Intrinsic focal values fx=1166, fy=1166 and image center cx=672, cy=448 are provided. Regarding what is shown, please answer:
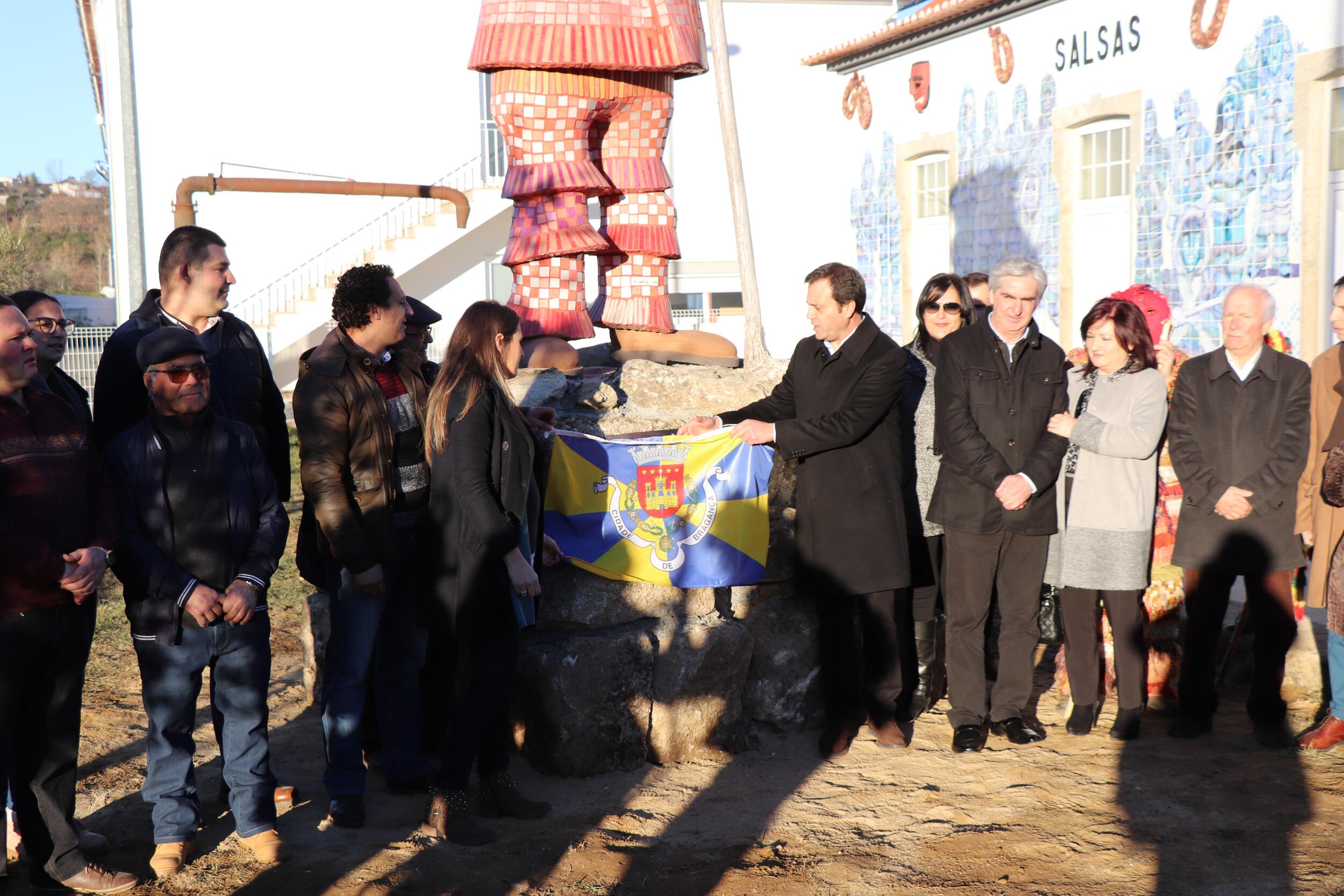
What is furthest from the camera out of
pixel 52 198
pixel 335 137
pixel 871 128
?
pixel 52 198

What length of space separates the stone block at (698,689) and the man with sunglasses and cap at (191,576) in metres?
1.48

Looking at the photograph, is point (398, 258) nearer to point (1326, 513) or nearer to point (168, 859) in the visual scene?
point (168, 859)

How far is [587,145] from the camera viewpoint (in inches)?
226

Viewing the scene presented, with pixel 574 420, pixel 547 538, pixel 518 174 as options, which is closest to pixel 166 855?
pixel 547 538

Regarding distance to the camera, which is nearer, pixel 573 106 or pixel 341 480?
pixel 341 480

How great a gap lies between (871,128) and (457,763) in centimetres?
1259

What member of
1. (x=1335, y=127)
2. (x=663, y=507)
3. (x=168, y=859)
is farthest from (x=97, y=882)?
(x=1335, y=127)

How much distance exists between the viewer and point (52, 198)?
56.8 m

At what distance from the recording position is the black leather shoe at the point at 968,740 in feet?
14.9

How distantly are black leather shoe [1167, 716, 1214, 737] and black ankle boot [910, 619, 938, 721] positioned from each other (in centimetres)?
96

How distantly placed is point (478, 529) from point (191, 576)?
844 millimetres

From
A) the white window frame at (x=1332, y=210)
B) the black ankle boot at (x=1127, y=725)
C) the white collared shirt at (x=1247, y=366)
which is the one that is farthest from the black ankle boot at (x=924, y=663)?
the white window frame at (x=1332, y=210)

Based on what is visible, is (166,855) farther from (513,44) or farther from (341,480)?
(513,44)

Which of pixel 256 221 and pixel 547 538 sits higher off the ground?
pixel 256 221
